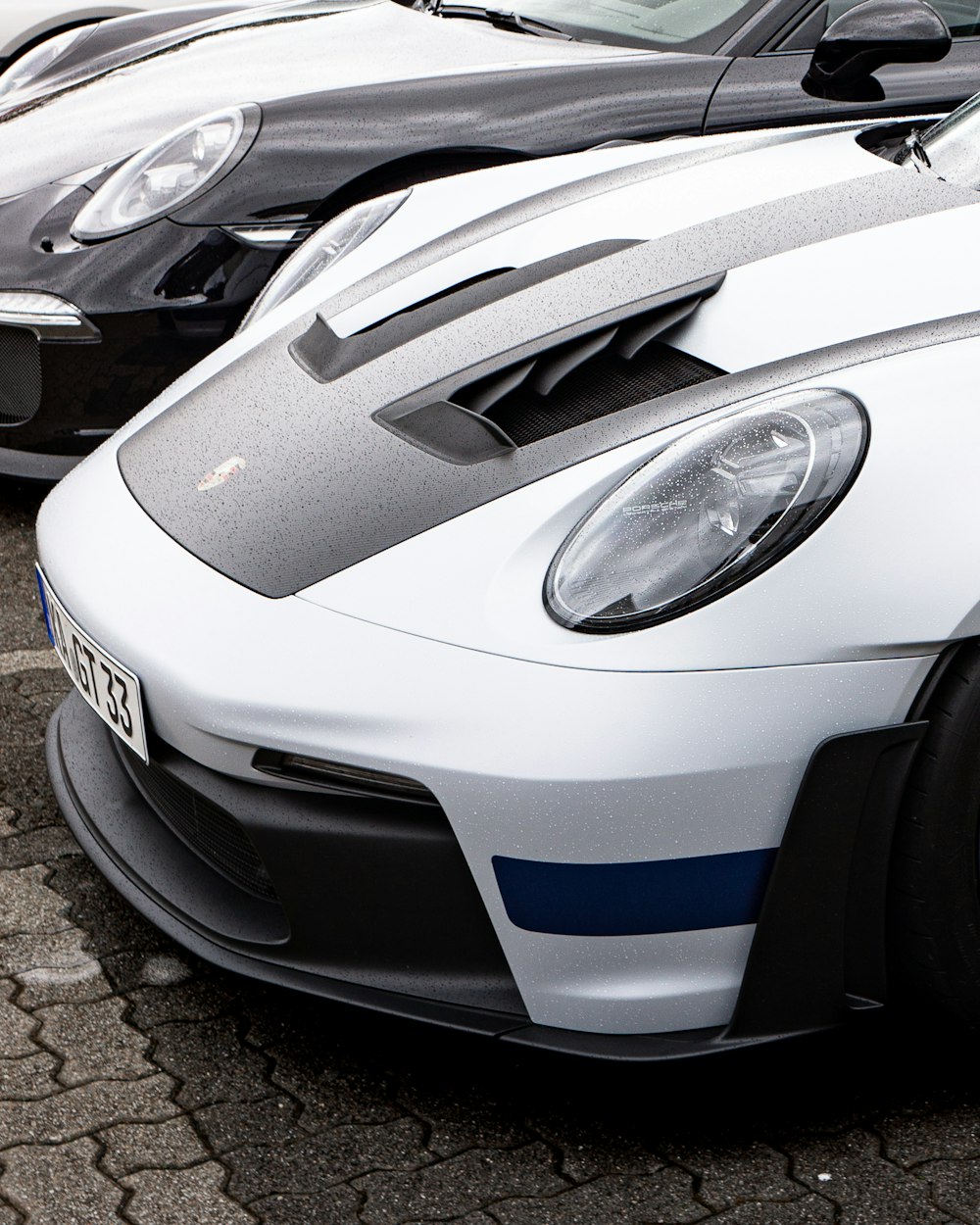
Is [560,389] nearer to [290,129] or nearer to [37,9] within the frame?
[290,129]

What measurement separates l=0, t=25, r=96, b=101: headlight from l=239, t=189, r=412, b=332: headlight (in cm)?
250

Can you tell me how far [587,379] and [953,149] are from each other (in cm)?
102

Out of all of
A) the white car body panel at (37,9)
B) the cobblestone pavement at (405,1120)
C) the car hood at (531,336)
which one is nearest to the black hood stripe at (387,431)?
the car hood at (531,336)

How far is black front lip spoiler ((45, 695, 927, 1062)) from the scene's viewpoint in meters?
1.75

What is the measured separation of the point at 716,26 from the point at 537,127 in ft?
2.03

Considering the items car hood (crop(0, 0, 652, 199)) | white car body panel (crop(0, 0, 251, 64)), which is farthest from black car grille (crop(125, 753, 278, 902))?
white car body panel (crop(0, 0, 251, 64))

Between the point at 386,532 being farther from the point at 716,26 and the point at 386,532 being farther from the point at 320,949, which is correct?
the point at 716,26

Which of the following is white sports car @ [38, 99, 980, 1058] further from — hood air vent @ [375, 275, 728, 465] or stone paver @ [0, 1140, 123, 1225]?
stone paver @ [0, 1140, 123, 1225]

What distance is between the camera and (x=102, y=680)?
80.6 inches

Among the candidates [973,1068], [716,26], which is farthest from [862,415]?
[716,26]

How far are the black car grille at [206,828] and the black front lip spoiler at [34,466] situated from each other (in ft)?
4.96

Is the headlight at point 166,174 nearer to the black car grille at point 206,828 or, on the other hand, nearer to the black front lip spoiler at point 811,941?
the black car grille at point 206,828

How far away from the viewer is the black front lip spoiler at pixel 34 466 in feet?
A: 11.7

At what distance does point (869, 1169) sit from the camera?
6.22 ft
